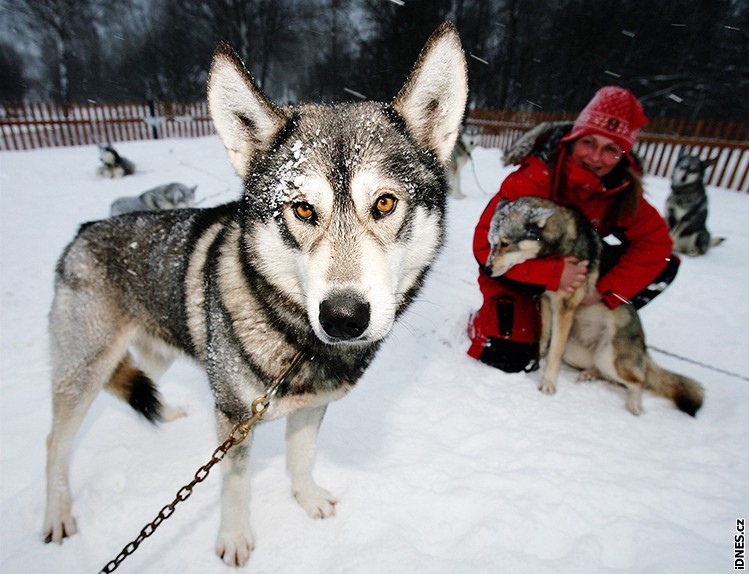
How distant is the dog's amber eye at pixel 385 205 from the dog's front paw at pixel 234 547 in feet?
5.45

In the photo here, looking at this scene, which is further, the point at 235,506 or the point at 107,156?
the point at 107,156

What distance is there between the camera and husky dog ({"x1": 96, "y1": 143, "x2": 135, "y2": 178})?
9820 mm

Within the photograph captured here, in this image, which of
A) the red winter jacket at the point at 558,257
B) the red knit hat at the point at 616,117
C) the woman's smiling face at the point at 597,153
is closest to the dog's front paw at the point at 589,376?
the red winter jacket at the point at 558,257

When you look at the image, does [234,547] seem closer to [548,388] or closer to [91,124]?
[548,388]

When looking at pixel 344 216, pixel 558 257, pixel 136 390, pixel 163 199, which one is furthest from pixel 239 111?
pixel 163 199

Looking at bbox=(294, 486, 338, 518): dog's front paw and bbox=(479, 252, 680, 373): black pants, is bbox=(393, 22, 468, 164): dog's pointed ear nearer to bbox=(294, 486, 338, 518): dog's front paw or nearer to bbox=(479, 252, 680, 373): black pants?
bbox=(294, 486, 338, 518): dog's front paw

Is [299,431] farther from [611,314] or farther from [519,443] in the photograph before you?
[611,314]

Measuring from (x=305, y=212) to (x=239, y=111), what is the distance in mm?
527

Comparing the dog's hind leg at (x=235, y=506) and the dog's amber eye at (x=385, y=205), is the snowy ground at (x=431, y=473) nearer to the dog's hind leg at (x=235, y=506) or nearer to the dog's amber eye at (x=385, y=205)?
the dog's hind leg at (x=235, y=506)

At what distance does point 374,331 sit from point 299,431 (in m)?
1.07

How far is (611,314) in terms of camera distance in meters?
2.93

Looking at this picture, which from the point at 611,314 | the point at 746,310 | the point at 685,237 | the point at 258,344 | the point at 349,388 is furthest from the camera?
the point at 685,237

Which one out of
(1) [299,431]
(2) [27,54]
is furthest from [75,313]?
(2) [27,54]

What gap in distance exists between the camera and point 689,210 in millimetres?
6348
